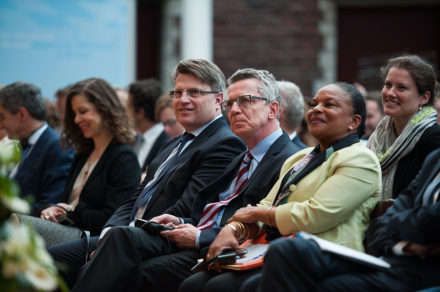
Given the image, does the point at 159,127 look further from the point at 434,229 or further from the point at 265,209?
the point at 434,229

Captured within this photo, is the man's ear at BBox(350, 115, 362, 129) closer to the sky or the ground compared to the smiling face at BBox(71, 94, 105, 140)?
closer to the sky

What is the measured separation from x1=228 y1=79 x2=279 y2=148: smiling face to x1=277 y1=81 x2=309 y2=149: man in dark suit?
92 centimetres

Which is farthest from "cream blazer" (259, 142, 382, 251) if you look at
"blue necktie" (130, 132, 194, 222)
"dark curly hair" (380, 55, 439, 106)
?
"blue necktie" (130, 132, 194, 222)

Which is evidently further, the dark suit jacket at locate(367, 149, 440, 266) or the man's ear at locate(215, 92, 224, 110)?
the man's ear at locate(215, 92, 224, 110)

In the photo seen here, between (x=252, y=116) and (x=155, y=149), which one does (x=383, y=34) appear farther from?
(x=252, y=116)

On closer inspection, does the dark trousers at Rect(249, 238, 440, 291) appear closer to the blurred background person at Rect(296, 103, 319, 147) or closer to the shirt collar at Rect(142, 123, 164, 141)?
the blurred background person at Rect(296, 103, 319, 147)

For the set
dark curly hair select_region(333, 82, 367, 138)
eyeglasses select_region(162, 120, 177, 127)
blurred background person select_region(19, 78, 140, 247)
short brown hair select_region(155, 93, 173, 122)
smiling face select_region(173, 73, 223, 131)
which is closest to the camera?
dark curly hair select_region(333, 82, 367, 138)

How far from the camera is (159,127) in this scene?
511 centimetres

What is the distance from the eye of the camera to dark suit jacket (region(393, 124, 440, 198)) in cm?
277

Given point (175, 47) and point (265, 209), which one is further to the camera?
point (175, 47)

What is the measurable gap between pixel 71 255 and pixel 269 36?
4.97 metres

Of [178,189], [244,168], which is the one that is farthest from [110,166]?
[244,168]

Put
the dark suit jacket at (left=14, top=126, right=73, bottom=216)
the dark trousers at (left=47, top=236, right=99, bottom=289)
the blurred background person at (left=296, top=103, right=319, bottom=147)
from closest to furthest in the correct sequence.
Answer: the dark trousers at (left=47, top=236, right=99, bottom=289) → the dark suit jacket at (left=14, top=126, right=73, bottom=216) → the blurred background person at (left=296, top=103, right=319, bottom=147)

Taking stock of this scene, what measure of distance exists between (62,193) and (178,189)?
1602 mm
